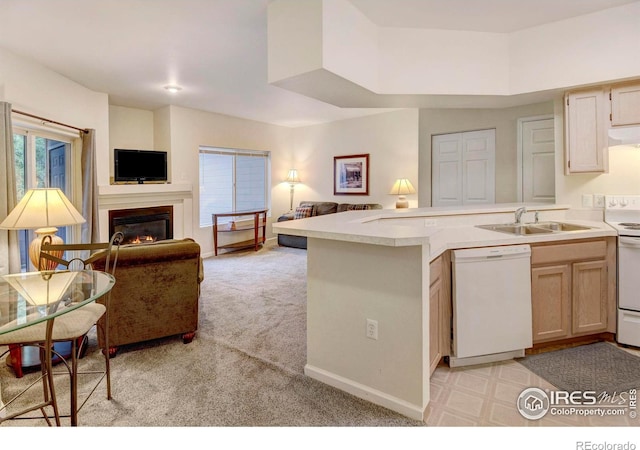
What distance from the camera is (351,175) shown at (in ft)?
22.4

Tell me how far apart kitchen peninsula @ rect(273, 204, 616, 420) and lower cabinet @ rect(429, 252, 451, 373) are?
0.09ft

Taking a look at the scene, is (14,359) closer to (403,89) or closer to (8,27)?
(8,27)

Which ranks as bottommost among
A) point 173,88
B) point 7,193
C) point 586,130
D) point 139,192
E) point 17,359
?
point 17,359

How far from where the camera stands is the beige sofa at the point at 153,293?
2471mm

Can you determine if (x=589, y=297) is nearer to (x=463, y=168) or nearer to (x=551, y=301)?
(x=551, y=301)

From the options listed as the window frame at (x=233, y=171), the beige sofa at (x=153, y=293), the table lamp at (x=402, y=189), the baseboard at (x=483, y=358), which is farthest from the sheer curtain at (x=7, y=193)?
the table lamp at (x=402, y=189)

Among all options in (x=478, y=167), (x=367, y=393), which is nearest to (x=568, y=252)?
(x=367, y=393)

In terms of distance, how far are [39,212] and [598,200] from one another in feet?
15.3

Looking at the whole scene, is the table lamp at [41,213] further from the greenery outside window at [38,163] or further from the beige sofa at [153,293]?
the greenery outside window at [38,163]

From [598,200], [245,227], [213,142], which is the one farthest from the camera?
[245,227]

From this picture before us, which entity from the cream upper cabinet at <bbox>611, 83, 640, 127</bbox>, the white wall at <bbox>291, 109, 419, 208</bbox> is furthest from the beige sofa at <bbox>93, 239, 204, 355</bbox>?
the white wall at <bbox>291, 109, 419, 208</bbox>

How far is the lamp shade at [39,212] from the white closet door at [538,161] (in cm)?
442

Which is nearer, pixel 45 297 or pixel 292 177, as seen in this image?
pixel 45 297

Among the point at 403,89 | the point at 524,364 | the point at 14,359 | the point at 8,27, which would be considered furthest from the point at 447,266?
the point at 8,27
